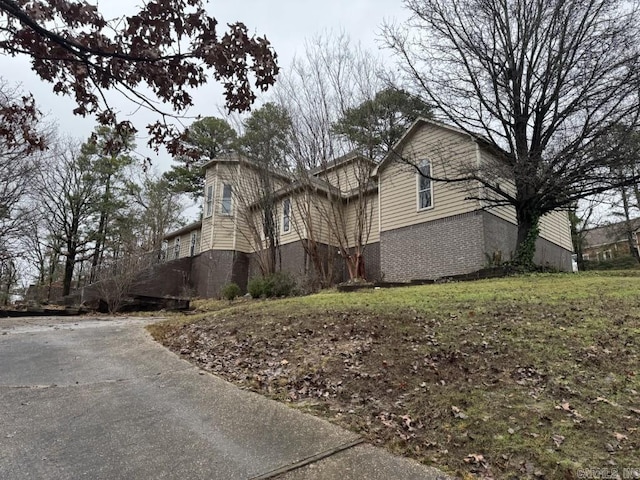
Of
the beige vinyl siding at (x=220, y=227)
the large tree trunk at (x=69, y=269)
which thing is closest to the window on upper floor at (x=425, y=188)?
the beige vinyl siding at (x=220, y=227)

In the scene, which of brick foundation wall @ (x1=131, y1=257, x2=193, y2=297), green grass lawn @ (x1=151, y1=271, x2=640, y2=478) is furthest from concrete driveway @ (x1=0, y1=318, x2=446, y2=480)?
brick foundation wall @ (x1=131, y1=257, x2=193, y2=297)

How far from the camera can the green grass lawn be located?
3.37 m

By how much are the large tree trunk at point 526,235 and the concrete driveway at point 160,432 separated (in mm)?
11119

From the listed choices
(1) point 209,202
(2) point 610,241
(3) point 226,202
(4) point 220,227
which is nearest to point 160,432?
(4) point 220,227

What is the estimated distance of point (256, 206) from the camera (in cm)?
1745

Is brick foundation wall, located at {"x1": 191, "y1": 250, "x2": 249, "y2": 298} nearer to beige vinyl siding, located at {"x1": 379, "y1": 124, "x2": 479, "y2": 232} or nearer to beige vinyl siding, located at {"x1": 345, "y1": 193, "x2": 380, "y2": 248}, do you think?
beige vinyl siding, located at {"x1": 345, "y1": 193, "x2": 380, "y2": 248}

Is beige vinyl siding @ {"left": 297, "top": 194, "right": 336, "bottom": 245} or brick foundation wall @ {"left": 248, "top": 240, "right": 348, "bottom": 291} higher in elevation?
beige vinyl siding @ {"left": 297, "top": 194, "right": 336, "bottom": 245}

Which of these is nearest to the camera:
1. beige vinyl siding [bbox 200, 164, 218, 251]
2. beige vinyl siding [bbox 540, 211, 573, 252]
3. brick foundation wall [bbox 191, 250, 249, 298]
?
beige vinyl siding [bbox 540, 211, 573, 252]

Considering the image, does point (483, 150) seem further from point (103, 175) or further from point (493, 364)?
point (103, 175)

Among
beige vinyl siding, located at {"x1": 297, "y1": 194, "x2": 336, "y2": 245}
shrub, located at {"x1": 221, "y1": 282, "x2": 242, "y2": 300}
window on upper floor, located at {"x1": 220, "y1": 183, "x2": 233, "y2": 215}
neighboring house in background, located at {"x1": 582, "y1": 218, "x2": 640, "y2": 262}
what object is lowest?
shrub, located at {"x1": 221, "y1": 282, "x2": 242, "y2": 300}

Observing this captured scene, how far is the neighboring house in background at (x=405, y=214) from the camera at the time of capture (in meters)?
14.1

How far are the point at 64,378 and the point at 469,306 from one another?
6.66m

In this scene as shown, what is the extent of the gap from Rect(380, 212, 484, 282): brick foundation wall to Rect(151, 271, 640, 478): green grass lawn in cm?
504

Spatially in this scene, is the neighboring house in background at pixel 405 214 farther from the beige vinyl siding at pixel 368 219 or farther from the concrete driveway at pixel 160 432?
the concrete driveway at pixel 160 432
